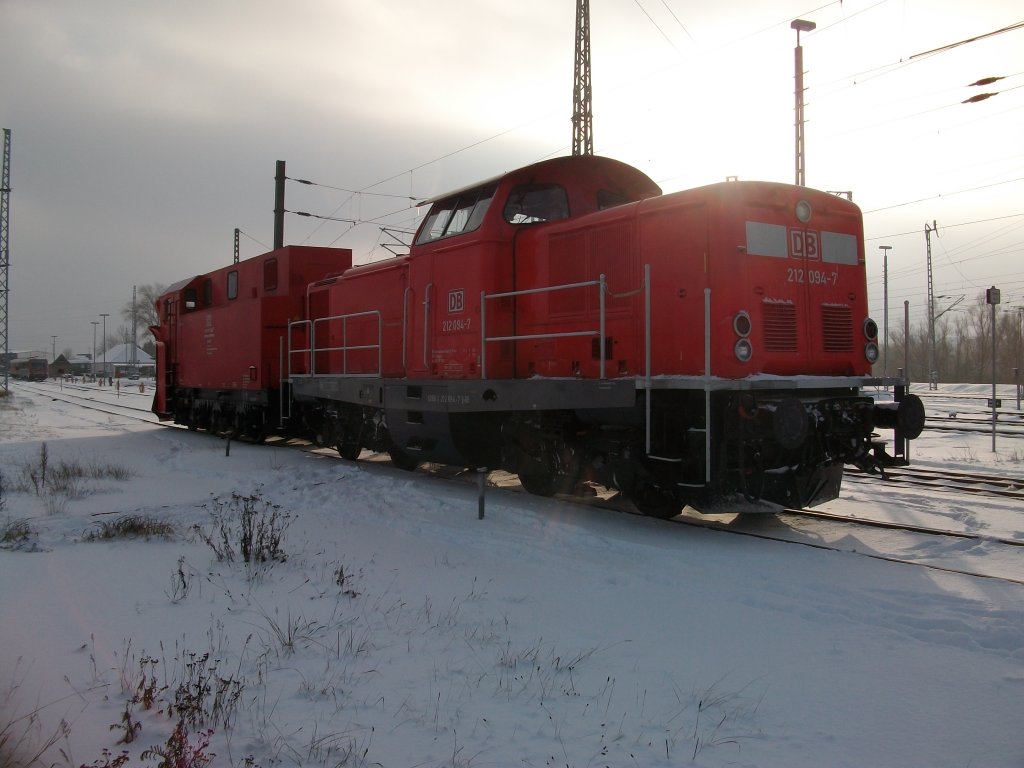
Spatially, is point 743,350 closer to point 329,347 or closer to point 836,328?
point 836,328

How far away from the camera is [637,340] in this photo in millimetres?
7504

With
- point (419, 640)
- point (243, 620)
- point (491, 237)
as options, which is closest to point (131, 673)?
point (243, 620)

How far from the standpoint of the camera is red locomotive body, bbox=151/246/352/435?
14844 millimetres

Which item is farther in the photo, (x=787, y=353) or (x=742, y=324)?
(x=787, y=353)

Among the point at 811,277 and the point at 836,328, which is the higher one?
the point at 811,277

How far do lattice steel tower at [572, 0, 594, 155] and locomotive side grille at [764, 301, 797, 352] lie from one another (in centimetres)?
1399

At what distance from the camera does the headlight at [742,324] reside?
266 inches

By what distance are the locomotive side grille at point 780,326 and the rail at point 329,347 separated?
5614mm

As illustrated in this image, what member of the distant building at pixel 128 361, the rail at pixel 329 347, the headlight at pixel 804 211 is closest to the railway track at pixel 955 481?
the headlight at pixel 804 211

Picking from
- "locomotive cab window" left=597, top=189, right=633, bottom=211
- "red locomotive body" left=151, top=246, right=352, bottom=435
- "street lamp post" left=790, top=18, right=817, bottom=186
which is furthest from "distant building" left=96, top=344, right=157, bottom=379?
"locomotive cab window" left=597, top=189, right=633, bottom=211

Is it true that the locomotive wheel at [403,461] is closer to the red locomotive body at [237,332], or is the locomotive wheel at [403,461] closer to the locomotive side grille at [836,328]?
the red locomotive body at [237,332]

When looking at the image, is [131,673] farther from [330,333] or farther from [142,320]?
[142,320]

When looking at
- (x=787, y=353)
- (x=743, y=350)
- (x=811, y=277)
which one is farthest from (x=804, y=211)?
(x=743, y=350)

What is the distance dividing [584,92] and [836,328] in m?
15.3
